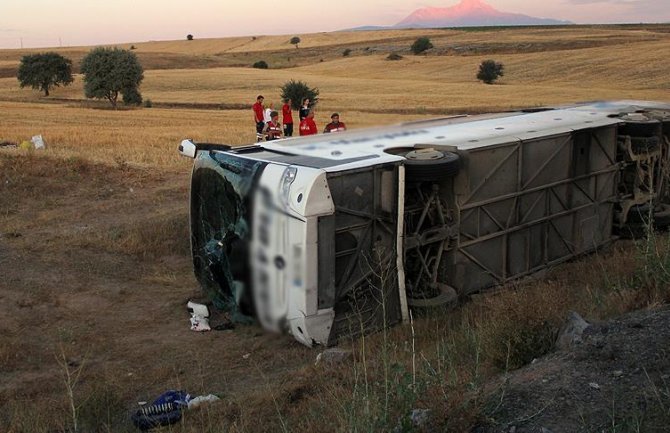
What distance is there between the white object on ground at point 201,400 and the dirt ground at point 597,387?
2.36 m

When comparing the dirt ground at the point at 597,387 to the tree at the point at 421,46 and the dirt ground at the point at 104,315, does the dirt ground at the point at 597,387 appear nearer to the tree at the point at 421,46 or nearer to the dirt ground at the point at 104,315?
the dirt ground at the point at 104,315

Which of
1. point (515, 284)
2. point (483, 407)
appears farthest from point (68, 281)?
point (483, 407)

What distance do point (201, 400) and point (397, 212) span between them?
2.71 metres

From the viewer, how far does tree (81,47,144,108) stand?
42.9 m

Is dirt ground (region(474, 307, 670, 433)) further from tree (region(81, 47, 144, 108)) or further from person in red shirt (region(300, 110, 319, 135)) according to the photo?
tree (region(81, 47, 144, 108))

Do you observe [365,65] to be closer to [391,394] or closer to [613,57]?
[613,57]

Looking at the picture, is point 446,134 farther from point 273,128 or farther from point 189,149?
point 273,128

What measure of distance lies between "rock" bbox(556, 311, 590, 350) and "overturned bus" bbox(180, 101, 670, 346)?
1.81m

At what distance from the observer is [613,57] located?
51219 mm

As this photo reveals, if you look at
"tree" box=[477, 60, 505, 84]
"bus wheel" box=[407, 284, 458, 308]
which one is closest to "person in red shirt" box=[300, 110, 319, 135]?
"bus wheel" box=[407, 284, 458, 308]

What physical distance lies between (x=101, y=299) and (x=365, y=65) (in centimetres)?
6391

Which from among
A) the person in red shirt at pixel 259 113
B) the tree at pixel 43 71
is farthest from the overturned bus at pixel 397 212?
the tree at pixel 43 71

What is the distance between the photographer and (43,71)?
5106cm

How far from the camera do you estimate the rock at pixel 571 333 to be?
14.8ft
